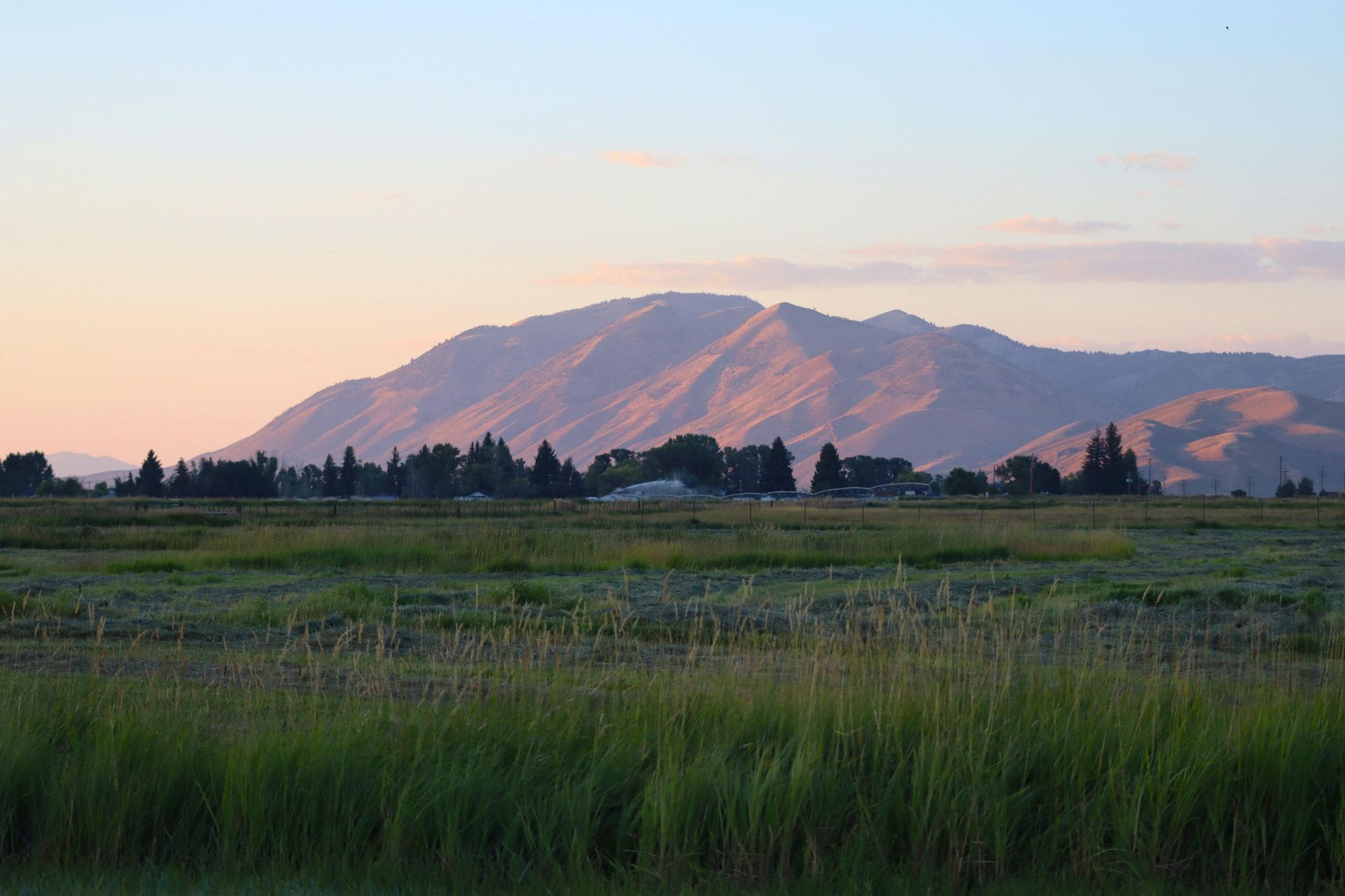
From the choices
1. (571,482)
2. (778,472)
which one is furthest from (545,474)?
(778,472)

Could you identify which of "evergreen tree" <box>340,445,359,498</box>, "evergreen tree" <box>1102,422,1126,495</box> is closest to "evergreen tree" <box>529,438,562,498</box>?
"evergreen tree" <box>340,445,359,498</box>

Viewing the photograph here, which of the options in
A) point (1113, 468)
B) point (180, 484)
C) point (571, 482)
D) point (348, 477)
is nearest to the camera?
point (180, 484)

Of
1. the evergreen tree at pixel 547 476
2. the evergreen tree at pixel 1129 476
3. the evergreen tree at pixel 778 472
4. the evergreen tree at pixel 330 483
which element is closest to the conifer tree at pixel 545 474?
the evergreen tree at pixel 547 476

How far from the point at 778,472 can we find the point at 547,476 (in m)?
30.5

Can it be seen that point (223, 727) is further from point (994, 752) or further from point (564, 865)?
point (994, 752)

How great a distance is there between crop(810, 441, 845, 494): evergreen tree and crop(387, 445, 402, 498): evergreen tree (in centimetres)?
6208

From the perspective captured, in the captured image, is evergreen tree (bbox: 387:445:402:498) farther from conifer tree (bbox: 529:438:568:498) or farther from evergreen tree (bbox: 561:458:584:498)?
evergreen tree (bbox: 561:458:584:498)

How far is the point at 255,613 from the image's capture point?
19.0 m

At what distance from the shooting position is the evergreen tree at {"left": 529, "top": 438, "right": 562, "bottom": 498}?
160 metres

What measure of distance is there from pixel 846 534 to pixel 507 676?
3183cm

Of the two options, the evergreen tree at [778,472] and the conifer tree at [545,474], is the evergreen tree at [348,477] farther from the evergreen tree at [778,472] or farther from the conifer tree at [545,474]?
the evergreen tree at [778,472]

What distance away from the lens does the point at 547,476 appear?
164125mm

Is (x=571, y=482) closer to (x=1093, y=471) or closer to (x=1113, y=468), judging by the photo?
(x=1093, y=471)

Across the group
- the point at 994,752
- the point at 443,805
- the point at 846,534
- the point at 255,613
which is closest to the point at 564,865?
the point at 443,805
